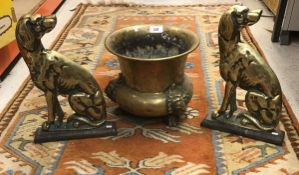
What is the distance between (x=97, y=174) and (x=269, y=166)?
54 cm

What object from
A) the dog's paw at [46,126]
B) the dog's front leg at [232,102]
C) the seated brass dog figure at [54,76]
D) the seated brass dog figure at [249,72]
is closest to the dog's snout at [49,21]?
the seated brass dog figure at [54,76]

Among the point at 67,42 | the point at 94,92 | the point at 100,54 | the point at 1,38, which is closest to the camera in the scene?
the point at 94,92

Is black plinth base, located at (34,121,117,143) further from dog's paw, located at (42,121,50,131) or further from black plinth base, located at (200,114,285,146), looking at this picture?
black plinth base, located at (200,114,285,146)

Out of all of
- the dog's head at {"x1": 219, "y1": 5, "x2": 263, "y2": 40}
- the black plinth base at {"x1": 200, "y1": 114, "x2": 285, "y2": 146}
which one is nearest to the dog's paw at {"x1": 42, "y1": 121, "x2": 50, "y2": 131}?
the black plinth base at {"x1": 200, "y1": 114, "x2": 285, "y2": 146}

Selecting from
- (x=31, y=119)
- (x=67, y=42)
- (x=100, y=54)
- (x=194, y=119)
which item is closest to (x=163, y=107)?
(x=194, y=119)

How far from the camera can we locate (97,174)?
1.16 meters

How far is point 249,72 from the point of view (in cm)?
120

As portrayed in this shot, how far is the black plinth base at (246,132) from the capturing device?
1270mm

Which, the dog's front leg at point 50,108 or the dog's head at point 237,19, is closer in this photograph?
the dog's head at point 237,19

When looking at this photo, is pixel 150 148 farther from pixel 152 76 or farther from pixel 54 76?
pixel 54 76

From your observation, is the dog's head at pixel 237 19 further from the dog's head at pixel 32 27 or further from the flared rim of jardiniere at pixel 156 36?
the dog's head at pixel 32 27

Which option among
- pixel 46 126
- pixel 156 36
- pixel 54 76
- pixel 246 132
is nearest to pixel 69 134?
pixel 46 126

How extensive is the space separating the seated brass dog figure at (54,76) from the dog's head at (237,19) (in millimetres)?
469

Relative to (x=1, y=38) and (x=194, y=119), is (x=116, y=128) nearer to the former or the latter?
(x=194, y=119)
